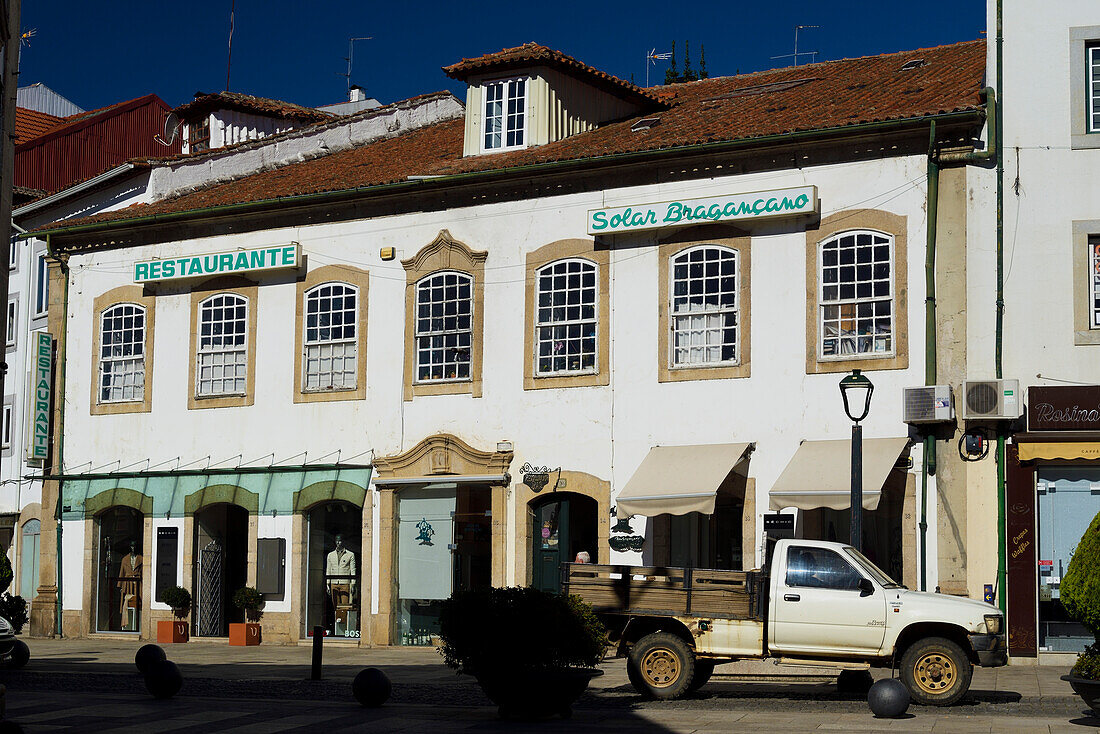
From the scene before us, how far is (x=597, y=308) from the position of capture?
26031mm

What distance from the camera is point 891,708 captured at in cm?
1534

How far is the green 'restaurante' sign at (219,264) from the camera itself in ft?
94.6

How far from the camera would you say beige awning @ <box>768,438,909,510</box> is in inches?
883

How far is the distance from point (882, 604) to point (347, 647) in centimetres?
1359

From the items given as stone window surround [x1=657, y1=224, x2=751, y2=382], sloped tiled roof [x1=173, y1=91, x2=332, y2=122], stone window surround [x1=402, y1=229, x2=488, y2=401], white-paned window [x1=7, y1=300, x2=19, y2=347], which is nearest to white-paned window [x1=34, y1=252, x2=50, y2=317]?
white-paned window [x1=7, y1=300, x2=19, y2=347]

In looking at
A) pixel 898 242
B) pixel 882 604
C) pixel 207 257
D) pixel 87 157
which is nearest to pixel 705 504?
pixel 898 242

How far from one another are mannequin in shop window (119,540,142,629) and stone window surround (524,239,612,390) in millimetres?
9811

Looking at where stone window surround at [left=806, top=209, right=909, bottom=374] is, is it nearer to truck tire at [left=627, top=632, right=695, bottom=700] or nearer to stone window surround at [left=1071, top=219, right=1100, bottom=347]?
stone window surround at [left=1071, top=219, right=1100, bottom=347]

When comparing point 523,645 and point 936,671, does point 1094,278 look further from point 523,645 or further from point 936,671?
point 523,645

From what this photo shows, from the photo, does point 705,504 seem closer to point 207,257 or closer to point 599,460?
point 599,460

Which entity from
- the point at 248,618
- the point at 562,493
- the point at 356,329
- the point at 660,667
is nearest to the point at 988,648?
the point at 660,667

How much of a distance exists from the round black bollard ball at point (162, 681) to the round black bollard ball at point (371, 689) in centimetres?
270

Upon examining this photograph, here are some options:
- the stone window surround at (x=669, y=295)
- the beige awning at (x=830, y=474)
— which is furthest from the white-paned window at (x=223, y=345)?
the beige awning at (x=830, y=474)

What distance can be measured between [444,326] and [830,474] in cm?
814
